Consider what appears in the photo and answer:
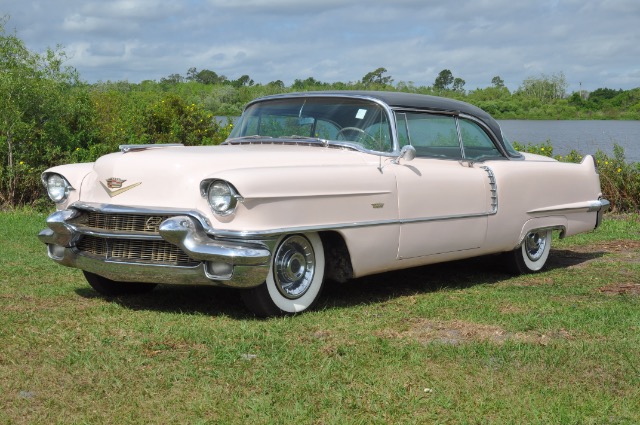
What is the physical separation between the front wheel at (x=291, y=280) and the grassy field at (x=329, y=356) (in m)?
0.11

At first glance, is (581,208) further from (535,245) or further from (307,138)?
(307,138)

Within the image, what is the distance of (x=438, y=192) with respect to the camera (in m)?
6.71

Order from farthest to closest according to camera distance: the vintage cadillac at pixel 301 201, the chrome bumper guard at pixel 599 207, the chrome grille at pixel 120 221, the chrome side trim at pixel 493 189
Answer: the chrome bumper guard at pixel 599 207 → the chrome side trim at pixel 493 189 → the chrome grille at pixel 120 221 → the vintage cadillac at pixel 301 201

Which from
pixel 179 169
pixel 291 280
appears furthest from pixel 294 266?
pixel 179 169

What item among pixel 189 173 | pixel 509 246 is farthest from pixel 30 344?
pixel 509 246

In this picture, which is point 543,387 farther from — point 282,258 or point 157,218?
point 157,218

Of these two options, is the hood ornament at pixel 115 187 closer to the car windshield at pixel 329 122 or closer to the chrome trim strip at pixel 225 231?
the chrome trim strip at pixel 225 231

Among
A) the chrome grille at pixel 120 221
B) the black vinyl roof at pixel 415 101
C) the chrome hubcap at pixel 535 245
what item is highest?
the black vinyl roof at pixel 415 101

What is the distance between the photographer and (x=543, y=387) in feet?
14.1

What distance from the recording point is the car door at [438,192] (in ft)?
21.2

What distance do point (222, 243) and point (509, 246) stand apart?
120 inches

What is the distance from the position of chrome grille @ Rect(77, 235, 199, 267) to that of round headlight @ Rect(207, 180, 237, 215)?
363mm

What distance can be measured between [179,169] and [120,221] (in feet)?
1.70

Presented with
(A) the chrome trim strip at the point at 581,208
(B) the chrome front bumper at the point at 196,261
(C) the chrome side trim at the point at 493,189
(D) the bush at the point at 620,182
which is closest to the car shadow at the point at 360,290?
(B) the chrome front bumper at the point at 196,261
